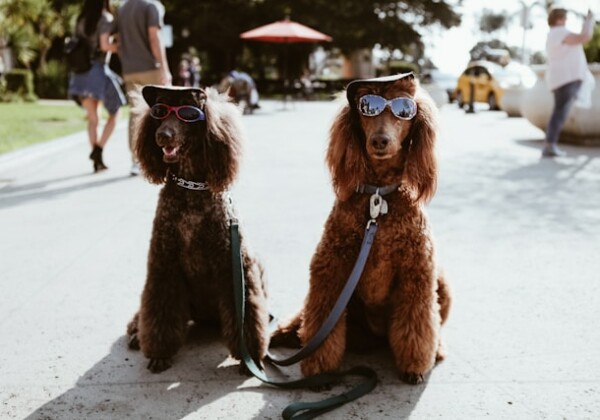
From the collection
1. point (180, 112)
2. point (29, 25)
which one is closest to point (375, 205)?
point (180, 112)

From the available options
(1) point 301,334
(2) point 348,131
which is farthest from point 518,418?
(2) point 348,131

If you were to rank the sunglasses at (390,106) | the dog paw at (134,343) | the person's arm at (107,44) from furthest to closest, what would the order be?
the person's arm at (107,44) → the dog paw at (134,343) → the sunglasses at (390,106)

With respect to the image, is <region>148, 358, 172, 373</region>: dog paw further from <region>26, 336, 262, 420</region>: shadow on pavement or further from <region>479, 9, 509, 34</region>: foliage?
<region>479, 9, 509, 34</region>: foliage

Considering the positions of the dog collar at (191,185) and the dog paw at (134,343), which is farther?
the dog paw at (134,343)

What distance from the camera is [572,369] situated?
305 centimetres

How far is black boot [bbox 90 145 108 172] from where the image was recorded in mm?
8328

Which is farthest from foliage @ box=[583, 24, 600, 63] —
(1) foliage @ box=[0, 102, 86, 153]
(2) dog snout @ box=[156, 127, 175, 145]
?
(2) dog snout @ box=[156, 127, 175, 145]

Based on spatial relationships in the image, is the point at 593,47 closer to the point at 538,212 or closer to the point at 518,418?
the point at 538,212

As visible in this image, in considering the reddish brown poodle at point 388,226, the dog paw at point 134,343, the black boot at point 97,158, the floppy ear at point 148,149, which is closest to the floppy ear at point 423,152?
the reddish brown poodle at point 388,226

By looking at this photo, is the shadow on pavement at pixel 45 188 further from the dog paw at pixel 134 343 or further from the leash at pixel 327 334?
the leash at pixel 327 334

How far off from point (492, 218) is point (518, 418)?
3720mm

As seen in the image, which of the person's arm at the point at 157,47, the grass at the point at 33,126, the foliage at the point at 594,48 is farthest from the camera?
the foliage at the point at 594,48

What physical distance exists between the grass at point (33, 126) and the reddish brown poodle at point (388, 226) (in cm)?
819

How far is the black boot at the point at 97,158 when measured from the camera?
8328 mm
